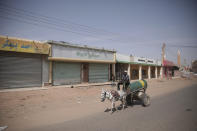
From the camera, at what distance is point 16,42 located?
1343 cm

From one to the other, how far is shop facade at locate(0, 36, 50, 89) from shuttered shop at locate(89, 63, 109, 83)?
286 inches

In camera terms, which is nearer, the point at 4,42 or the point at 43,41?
the point at 4,42

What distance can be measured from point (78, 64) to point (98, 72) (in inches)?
165

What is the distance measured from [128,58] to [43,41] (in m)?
18.2

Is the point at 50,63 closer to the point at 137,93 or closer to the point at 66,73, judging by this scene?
the point at 66,73

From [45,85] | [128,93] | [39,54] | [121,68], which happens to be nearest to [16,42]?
[39,54]

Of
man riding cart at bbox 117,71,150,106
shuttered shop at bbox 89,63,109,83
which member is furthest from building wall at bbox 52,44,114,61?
man riding cart at bbox 117,71,150,106

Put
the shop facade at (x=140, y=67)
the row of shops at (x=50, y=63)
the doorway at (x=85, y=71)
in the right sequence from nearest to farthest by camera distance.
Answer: the row of shops at (x=50, y=63), the doorway at (x=85, y=71), the shop facade at (x=140, y=67)

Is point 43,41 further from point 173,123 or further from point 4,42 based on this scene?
point 173,123

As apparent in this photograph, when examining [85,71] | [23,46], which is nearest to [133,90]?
[23,46]

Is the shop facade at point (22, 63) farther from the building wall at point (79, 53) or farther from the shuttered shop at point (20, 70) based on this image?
the building wall at point (79, 53)

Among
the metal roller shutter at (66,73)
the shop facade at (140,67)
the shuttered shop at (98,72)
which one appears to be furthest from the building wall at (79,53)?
the shop facade at (140,67)

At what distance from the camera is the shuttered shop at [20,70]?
42.5 ft

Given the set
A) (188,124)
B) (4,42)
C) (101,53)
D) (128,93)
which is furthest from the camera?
(101,53)
